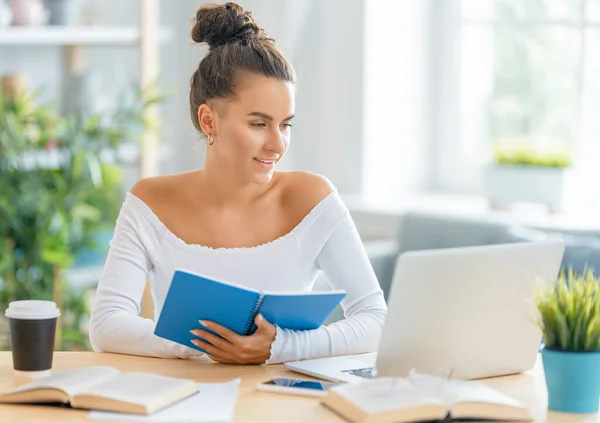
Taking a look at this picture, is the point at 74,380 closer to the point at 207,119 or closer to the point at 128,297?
the point at 128,297

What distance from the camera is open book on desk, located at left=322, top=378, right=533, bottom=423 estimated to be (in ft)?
4.96

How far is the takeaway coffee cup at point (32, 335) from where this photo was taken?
176 cm

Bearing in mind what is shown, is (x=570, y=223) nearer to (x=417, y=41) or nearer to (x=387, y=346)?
(x=417, y=41)

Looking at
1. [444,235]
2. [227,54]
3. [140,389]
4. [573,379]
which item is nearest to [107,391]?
[140,389]

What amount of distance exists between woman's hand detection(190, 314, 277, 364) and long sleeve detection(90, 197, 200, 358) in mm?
100

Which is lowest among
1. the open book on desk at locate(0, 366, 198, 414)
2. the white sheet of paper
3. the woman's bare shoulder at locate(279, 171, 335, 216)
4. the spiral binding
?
the white sheet of paper

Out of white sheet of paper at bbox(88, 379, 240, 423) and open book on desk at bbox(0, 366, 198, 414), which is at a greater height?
open book on desk at bbox(0, 366, 198, 414)

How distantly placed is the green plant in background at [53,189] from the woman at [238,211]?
1354 mm

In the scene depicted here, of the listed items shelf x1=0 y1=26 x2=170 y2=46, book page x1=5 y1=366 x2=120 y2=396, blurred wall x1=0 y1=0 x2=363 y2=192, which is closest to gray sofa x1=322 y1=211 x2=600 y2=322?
blurred wall x1=0 y1=0 x2=363 y2=192

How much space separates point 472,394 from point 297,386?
299 mm

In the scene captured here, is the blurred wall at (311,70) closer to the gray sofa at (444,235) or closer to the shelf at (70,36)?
the shelf at (70,36)

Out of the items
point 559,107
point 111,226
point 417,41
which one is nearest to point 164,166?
point 111,226

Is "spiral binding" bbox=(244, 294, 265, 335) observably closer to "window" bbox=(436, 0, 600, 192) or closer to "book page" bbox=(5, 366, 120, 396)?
"book page" bbox=(5, 366, 120, 396)

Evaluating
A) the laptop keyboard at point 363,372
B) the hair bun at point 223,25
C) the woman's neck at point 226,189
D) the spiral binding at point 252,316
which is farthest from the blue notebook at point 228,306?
the hair bun at point 223,25
